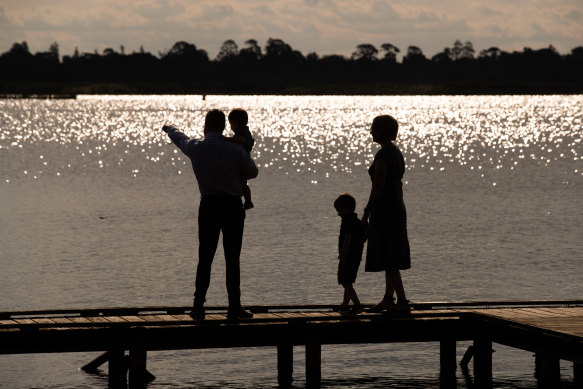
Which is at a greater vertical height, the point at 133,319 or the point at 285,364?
the point at 133,319

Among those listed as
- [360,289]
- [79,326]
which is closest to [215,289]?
[360,289]

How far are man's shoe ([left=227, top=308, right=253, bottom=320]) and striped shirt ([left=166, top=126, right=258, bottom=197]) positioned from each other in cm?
153

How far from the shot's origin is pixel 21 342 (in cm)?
1195

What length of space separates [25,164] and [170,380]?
6100 centimetres

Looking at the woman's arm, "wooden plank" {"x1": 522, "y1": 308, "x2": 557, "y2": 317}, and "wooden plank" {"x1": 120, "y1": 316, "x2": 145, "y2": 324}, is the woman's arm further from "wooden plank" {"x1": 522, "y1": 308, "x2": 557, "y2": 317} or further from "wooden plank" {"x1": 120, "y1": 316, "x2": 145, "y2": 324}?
"wooden plank" {"x1": 120, "y1": 316, "x2": 145, "y2": 324}

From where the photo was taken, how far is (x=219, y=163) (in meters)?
11.3

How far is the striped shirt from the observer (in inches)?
444

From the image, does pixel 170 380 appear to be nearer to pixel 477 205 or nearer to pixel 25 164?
pixel 477 205

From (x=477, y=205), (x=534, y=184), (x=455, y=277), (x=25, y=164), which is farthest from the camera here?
(x=25, y=164)

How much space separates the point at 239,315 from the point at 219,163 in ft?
6.28

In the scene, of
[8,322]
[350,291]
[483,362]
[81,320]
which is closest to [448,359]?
[483,362]

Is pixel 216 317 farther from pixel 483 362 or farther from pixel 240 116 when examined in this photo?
pixel 483 362

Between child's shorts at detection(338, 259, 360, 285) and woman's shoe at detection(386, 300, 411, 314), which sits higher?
child's shorts at detection(338, 259, 360, 285)

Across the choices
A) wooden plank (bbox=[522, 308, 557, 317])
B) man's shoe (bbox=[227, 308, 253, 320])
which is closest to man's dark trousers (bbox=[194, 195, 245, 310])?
man's shoe (bbox=[227, 308, 253, 320])
